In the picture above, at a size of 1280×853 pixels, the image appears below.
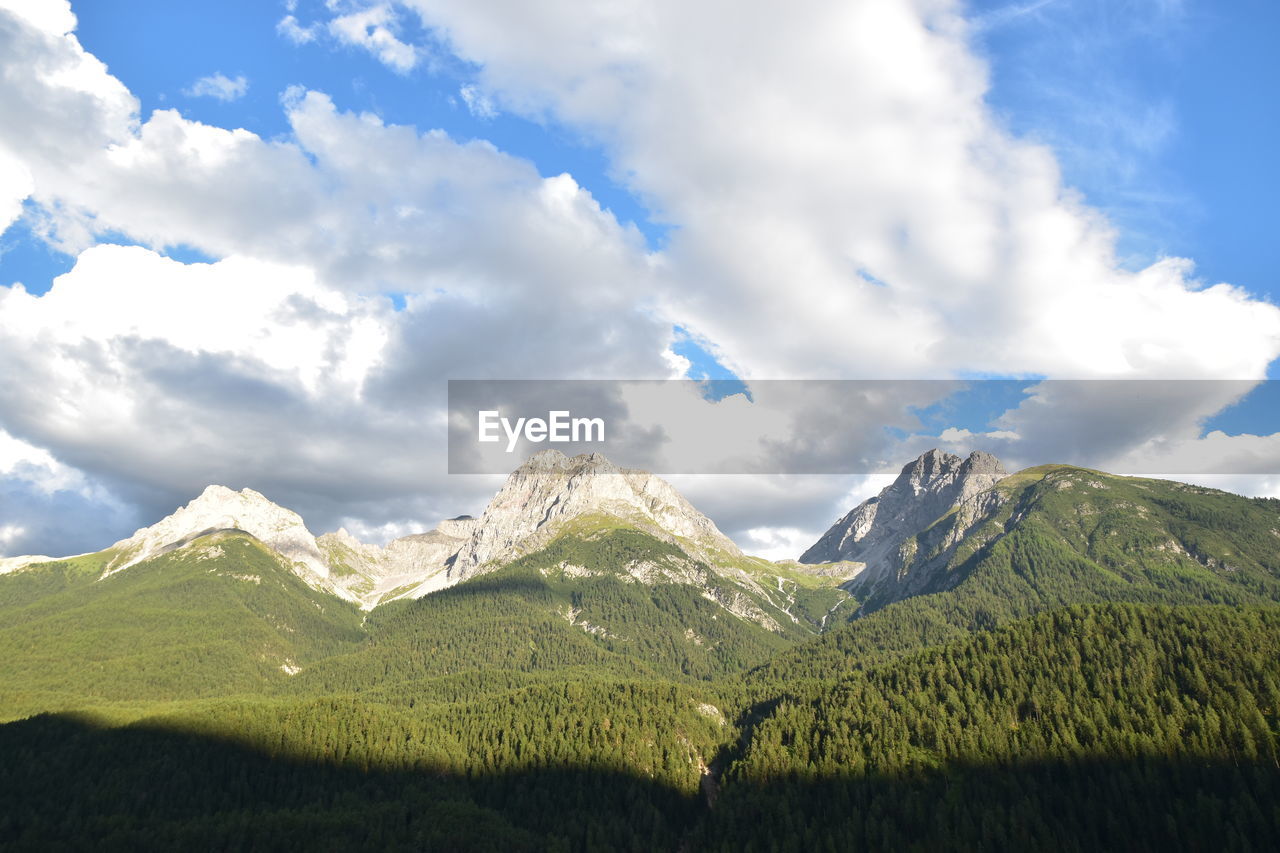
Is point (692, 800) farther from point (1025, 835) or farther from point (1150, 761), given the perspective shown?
point (1150, 761)

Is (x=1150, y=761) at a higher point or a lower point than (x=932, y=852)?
higher

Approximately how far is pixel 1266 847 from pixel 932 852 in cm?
5389

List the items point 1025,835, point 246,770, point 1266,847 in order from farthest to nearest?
point 246,770, point 1025,835, point 1266,847

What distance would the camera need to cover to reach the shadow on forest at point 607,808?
136 meters

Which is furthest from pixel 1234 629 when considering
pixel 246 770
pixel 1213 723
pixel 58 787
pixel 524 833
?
pixel 58 787

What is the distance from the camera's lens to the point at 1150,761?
146000mm

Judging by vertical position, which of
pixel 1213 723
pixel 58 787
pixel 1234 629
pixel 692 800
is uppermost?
pixel 1234 629

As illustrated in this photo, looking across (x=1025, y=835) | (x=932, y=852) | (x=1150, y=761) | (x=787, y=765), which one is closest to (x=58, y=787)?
(x=787, y=765)

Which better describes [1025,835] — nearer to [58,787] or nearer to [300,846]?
[300,846]

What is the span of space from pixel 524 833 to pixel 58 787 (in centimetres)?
12401

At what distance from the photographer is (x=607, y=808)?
18262 cm

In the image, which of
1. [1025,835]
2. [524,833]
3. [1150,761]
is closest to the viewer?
[1025,835]

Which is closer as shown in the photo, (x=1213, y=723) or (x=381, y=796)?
(x=1213, y=723)

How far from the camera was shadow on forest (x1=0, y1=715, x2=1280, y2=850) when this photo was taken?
136000mm
